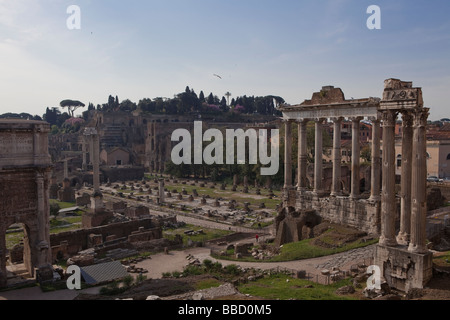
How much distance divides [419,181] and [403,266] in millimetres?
2914

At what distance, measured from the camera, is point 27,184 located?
60.5 ft

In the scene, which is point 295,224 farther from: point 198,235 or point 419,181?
point 419,181

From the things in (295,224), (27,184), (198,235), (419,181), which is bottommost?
(198,235)

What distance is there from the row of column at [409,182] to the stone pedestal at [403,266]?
27 centimetres

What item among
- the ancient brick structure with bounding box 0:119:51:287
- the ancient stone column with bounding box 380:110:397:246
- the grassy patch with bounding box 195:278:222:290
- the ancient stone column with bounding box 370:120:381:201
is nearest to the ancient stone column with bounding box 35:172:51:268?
the ancient brick structure with bounding box 0:119:51:287

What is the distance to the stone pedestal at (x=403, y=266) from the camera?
1368 centimetres

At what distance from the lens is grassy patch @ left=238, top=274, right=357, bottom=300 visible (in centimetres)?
1355

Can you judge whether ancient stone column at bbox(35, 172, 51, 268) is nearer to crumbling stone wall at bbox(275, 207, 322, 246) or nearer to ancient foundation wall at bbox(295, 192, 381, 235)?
crumbling stone wall at bbox(275, 207, 322, 246)

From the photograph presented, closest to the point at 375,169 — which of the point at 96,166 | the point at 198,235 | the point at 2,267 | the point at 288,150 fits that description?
the point at 288,150

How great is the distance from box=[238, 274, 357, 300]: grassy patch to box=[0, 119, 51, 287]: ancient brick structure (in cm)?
942

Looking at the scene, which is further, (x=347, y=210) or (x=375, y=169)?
(x=347, y=210)
